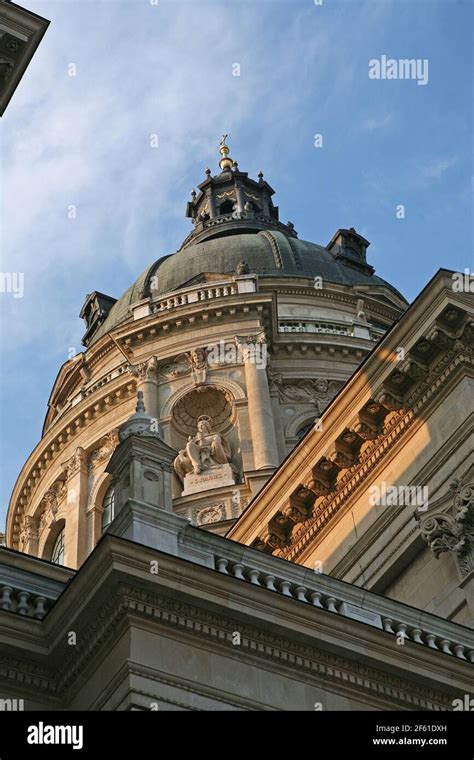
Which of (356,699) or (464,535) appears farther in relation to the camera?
(464,535)

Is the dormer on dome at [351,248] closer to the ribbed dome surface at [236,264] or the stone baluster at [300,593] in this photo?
the ribbed dome surface at [236,264]

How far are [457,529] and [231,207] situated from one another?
50.4 meters

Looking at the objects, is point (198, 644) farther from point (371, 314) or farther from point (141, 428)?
point (371, 314)

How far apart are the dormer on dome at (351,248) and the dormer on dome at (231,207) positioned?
266 centimetres

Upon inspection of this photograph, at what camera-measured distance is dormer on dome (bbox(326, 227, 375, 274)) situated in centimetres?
6397

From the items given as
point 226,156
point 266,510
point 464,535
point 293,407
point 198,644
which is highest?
point 226,156

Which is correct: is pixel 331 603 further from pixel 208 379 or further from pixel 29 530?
pixel 29 530

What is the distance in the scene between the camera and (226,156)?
7594 centimetres

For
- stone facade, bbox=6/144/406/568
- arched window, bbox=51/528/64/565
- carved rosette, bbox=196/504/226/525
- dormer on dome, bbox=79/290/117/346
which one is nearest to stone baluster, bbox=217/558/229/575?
stone facade, bbox=6/144/406/568

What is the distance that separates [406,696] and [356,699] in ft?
2.44

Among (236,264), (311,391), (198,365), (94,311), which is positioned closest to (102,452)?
(198,365)

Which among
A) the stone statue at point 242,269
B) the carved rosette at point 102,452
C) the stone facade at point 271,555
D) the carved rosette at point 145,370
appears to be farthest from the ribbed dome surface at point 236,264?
the stone facade at point 271,555
